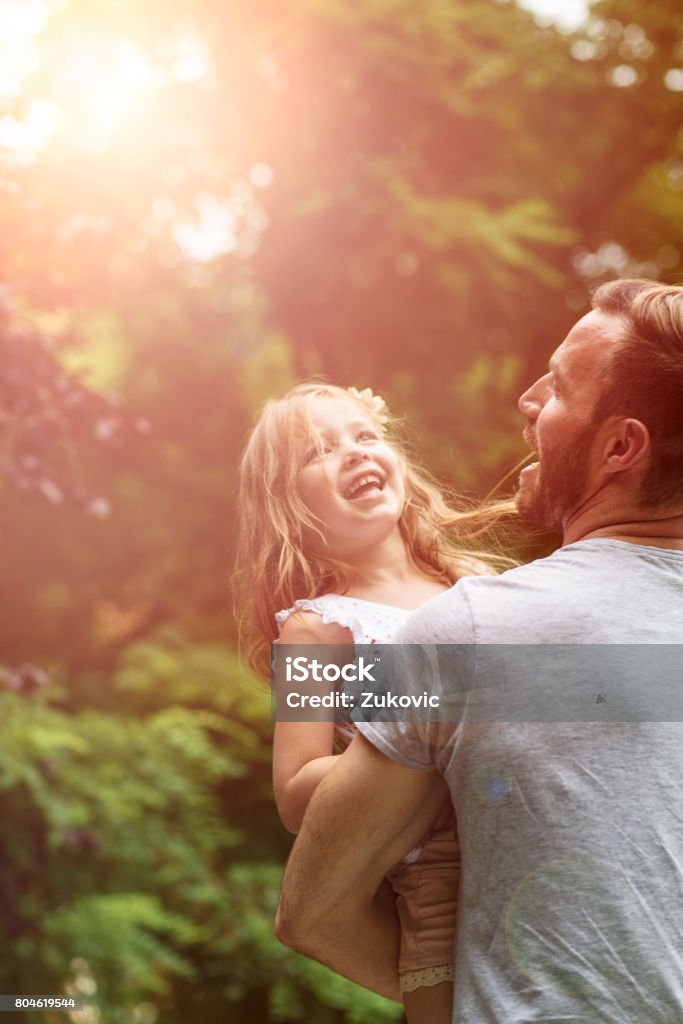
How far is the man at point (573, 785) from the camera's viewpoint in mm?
851

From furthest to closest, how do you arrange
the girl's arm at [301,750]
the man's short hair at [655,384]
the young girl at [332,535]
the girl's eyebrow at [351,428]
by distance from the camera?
the girl's eyebrow at [351,428]
the young girl at [332,535]
the girl's arm at [301,750]
the man's short hair at [655,384]

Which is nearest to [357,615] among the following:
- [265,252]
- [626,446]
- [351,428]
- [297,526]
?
[297,526]

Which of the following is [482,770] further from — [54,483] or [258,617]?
[54,483]

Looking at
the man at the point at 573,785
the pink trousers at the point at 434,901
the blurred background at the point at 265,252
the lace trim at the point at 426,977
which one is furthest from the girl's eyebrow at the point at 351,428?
the blurred background at the point at 265,252

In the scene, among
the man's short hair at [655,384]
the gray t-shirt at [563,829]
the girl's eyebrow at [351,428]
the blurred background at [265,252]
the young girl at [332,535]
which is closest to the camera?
the gray t-shirt at [563,829]

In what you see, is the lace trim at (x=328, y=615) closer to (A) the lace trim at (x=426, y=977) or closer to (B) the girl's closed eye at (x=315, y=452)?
(B) the girl's closed eye at (x=315, y=452)

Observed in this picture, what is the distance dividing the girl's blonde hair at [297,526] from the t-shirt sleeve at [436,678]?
34cm

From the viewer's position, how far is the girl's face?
1229 millimetres

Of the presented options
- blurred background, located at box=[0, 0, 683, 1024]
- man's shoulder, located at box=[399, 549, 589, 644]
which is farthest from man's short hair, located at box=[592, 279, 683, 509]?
blurred background, located at box=[0, 0, 683, 1024]

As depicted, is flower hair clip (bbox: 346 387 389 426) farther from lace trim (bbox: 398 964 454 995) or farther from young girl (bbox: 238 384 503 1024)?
lace trim (bbox: 398 964 454 995)

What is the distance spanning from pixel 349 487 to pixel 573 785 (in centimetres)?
47

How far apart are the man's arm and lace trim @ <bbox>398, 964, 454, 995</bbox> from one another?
0.04 metres

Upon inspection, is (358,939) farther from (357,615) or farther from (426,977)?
(357,615)

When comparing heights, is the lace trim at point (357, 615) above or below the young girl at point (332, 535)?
below
